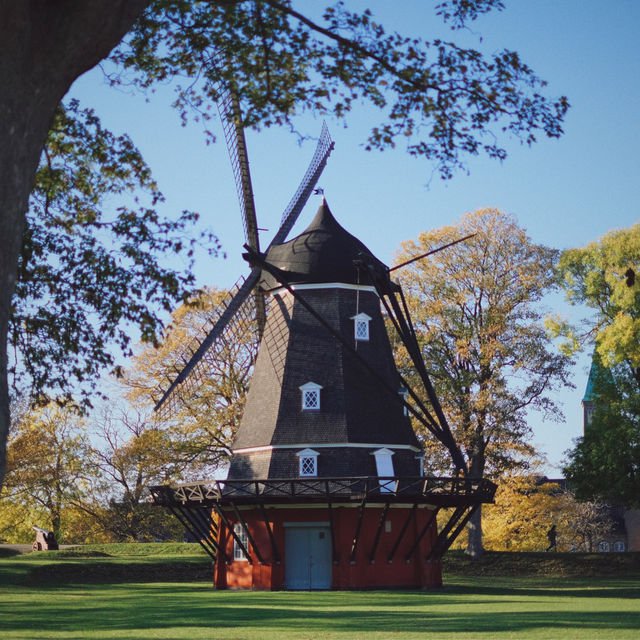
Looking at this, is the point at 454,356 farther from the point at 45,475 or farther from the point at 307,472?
the point at 45,475

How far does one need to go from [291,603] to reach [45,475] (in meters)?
26.1

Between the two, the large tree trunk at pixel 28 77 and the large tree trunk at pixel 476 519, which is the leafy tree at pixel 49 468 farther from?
the large tree trunk at pixel 28 77

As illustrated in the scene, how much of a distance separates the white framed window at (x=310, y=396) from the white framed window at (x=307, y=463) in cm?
147

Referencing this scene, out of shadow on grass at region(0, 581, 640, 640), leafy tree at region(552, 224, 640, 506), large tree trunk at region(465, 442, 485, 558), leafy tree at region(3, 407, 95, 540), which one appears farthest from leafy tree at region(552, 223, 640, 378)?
leafy tree at region(3, 407, 95, 540)

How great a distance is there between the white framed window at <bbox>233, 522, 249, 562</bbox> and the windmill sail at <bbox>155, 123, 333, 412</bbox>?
4767mm

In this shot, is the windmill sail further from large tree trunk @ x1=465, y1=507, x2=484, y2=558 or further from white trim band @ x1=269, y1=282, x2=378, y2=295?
large tree trunk @ x1=465, y1=507, x2=484, y2=558

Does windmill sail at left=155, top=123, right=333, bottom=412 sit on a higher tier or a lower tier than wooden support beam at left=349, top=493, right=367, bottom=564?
higher

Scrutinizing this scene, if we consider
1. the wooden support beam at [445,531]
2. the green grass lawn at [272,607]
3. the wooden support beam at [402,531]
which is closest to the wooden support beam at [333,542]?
the wooden support beam at [402,531]

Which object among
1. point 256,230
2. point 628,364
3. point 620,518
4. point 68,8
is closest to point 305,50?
point 68,8

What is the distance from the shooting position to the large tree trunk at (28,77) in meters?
6.57

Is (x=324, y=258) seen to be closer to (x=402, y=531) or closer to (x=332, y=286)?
(x=332, y=286)

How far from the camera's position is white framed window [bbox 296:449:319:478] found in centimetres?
2788

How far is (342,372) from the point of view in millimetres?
29250

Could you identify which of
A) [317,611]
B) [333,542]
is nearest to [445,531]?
[333,542]
